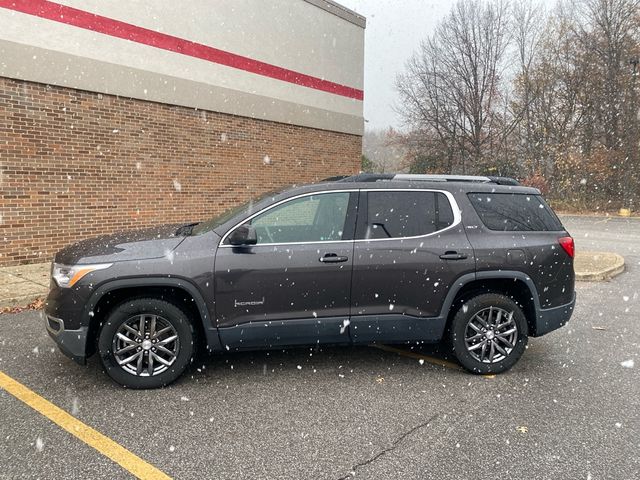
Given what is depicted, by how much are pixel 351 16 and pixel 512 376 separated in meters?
13.0

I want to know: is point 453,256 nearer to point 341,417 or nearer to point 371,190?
point 371,190

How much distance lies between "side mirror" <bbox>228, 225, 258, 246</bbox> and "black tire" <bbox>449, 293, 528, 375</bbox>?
6.19ft

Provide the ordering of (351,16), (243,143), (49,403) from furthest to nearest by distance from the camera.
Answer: (351,16) → (243,143) → (49,403)

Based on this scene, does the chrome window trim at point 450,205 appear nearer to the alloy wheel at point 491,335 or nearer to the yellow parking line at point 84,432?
the alloy wheel at point 491,335

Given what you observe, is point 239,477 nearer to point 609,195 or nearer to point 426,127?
point 609,195

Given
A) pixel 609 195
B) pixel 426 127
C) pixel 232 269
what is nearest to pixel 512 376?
pixel 232 269

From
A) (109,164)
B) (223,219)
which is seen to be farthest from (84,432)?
(109,164)

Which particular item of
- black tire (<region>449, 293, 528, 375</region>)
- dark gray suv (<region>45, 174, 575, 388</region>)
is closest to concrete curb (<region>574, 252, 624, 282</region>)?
dark gray suv (<region>45, 174, 575, 388</region>)

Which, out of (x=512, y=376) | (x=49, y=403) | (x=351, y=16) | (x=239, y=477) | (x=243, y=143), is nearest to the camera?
(x=239, y=477)

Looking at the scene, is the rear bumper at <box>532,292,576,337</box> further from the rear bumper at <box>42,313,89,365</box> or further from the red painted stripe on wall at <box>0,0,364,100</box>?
the red painted stripe on wall at <box>0,0,364,100</box>

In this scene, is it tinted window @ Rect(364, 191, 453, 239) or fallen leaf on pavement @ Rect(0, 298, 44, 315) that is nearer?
tinted window @ Rect(364, 191, 453, 239)

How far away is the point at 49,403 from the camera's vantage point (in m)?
3.62

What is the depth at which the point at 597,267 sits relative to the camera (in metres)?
9.47

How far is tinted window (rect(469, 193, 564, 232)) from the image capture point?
445cm
